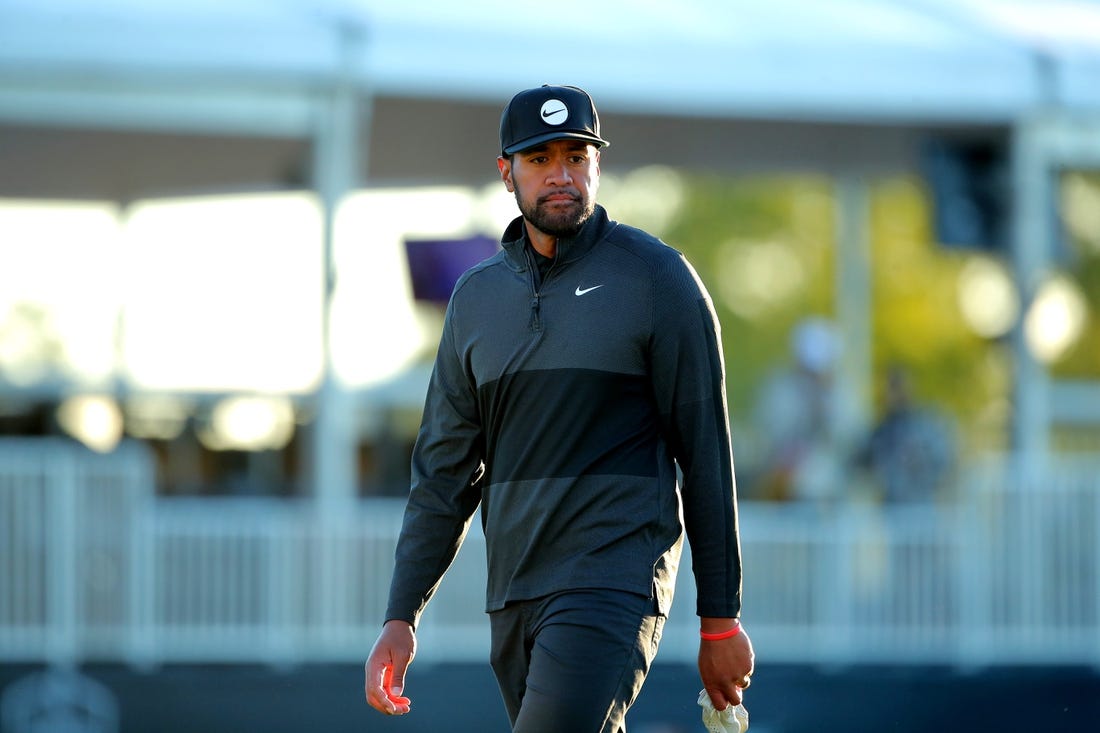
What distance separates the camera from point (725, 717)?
443cm

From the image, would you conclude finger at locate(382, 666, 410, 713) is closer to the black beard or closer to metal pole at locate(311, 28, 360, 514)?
the black beard

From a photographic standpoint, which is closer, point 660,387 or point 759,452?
point 660,387

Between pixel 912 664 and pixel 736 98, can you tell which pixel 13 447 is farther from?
pixel 912 664

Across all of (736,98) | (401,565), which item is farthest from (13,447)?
(401,565)

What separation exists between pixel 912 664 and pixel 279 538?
410 cm

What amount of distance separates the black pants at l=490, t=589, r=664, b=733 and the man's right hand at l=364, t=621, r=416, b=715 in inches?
13.5

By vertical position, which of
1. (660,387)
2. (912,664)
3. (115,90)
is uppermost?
(115,90)

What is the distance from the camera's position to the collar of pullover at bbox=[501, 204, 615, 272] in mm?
4500

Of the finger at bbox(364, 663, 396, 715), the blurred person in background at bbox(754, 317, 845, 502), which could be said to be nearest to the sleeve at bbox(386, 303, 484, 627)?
the finger at bbox(364, 663, 396, 715)

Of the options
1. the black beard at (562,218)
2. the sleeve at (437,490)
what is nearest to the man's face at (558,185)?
the black beard at (562,218)

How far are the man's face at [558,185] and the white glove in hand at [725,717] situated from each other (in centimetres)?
111

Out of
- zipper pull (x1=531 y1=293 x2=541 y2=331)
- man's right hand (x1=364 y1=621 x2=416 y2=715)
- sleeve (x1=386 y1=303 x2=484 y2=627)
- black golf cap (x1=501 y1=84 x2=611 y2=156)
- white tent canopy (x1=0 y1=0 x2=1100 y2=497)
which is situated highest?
white tent canopy (x1=0 y1=0 x2=1100 y2=497)

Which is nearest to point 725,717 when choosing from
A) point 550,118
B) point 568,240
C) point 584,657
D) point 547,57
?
point 584,657

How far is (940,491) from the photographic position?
1279cm
